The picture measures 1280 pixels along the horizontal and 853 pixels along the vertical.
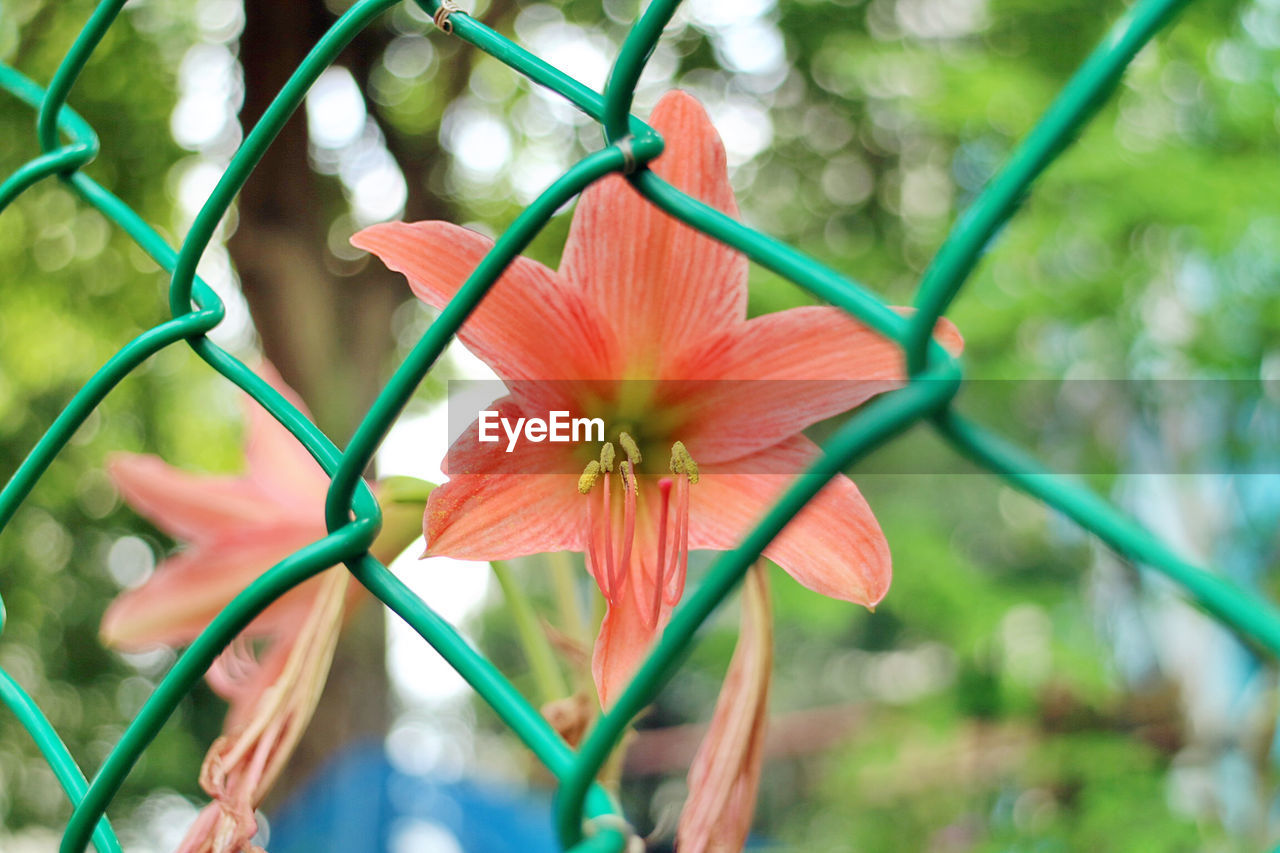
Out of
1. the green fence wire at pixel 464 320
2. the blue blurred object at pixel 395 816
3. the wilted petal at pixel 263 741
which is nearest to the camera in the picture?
the green fence wire at pixel 464 320

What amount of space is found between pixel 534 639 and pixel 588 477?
0.09 metres

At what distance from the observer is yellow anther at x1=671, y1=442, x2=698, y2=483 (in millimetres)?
230

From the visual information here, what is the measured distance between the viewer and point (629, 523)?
0.23m

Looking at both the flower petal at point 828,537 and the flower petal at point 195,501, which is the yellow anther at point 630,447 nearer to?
the flower petal at point 828,537

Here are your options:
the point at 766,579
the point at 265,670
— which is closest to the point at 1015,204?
the point at 766,579

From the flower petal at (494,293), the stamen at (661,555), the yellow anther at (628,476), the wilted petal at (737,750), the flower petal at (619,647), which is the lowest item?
the wilted petal at (737,750)

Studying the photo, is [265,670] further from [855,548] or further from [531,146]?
[531,146]

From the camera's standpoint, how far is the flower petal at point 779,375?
8.1 inches

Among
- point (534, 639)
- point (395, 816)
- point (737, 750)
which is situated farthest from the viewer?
point (395, 816)

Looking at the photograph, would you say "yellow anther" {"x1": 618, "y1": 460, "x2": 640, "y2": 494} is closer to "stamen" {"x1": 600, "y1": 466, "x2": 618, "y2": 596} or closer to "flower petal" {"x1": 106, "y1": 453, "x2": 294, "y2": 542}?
"stamen" {"x1": 600, "y1": 466, "x2": 618, "y2": 596}

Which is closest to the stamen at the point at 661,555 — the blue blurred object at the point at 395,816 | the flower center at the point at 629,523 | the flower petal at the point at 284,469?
the flower center at the point at 629,523

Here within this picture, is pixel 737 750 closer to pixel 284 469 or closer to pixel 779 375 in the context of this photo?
pixel 779 375

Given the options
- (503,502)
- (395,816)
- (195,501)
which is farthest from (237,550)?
(395,816)

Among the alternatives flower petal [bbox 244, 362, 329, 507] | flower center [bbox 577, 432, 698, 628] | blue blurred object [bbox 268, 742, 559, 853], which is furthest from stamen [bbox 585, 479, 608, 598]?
blue blurred object [bbox 268, 742, 559, 853]
